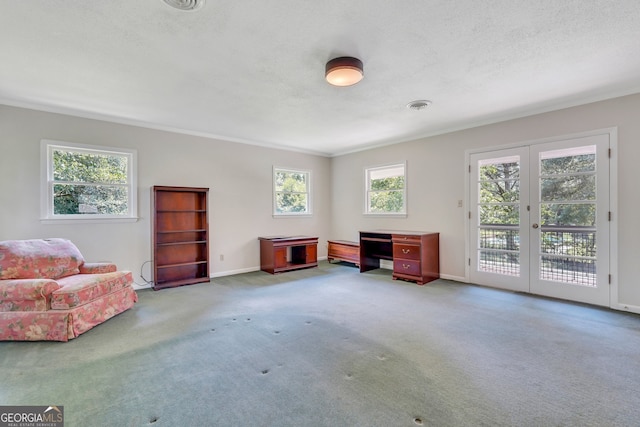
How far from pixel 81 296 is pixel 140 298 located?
121 cm

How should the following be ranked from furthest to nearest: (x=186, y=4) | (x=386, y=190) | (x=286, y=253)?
(x=386, y=190) → (x=286, y=253) → (x=186, y=4)

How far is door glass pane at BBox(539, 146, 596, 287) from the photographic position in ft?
11.8

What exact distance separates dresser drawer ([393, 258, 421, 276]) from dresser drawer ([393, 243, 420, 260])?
70 millimetres

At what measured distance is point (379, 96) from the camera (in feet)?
11.5

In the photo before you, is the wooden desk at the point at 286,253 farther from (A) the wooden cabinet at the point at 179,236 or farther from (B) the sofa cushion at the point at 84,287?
(B) the sofa cushion at the point at 84,287

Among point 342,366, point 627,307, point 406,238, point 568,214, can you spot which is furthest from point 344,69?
point 627,307

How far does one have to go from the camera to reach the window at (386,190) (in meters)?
5.72

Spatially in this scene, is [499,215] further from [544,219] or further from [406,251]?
[406,251]

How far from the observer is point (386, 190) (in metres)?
5.98

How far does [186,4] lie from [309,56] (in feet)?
3.41

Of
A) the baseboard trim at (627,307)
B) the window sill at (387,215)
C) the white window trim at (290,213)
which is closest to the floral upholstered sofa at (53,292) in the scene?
the white window trim at (290,213)

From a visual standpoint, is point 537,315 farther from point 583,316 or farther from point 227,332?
point 227,332

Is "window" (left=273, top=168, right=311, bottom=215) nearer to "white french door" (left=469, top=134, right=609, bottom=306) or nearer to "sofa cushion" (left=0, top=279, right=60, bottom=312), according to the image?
"white french door" (left=469, top=134, right=609, bottom=306)

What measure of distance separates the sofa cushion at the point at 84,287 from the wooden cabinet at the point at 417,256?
393cm
